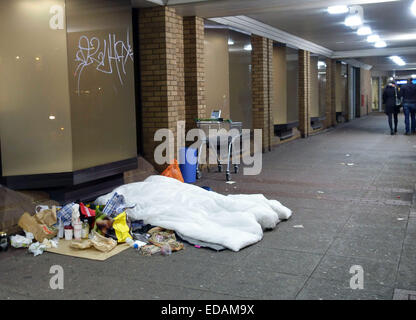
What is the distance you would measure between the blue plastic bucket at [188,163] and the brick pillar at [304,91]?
384 inches

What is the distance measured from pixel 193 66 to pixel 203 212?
4.63m

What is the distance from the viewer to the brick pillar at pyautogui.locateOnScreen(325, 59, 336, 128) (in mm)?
22125

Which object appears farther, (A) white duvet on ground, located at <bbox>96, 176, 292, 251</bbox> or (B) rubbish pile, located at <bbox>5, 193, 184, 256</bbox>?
(A) white duvet on ground, located at <bbox>96, 176, 292, 251</bbox>

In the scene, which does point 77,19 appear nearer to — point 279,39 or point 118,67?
point 118,67

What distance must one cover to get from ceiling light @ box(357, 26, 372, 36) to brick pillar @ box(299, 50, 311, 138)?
2.59m

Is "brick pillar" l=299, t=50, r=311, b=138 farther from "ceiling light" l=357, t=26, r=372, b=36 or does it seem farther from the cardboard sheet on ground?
the cardboard sheet on ground

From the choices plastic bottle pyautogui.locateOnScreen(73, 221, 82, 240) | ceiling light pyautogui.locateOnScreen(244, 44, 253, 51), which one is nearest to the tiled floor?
plastic bottle pyautogui.locateOnScreen(73, 221, 82, 240)

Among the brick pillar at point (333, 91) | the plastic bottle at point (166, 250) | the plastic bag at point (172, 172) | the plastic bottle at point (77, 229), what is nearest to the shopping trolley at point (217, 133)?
the plastic bag at point (172, 172)

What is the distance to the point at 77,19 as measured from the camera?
252 inches

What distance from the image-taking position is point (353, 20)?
12.3m

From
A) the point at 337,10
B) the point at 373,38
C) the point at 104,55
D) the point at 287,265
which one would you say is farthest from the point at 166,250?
the point at 373,38

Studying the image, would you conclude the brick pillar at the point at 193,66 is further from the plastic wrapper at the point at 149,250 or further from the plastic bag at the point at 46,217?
the plastic wrapper at the point at 149,250
